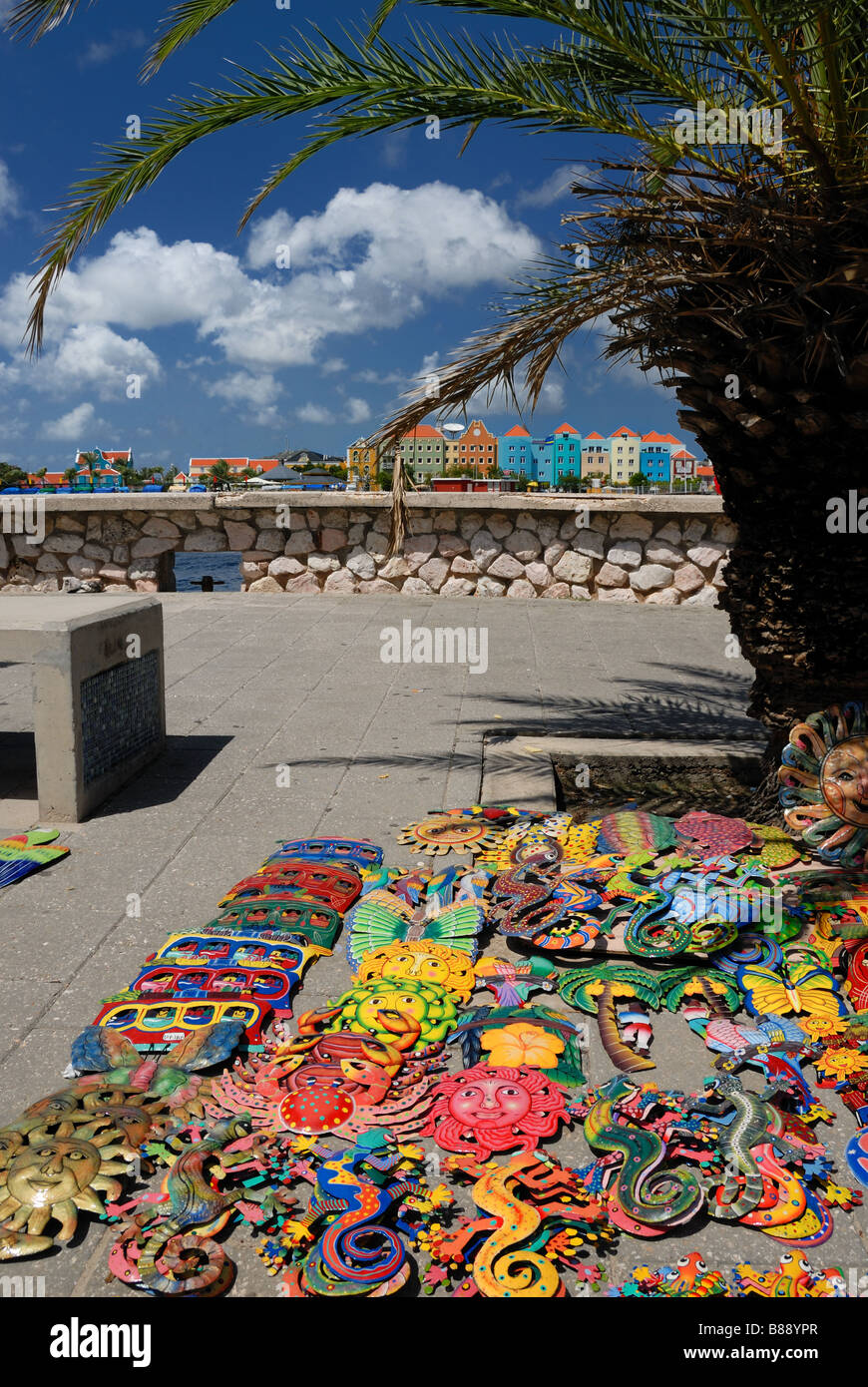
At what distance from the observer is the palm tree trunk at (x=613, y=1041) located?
275cm

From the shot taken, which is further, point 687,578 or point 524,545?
point 524,545

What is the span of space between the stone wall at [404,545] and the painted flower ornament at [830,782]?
23.1 ft

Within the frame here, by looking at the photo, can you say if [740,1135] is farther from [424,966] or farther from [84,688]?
[84,688]

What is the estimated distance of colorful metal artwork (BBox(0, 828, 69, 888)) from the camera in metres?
4.01

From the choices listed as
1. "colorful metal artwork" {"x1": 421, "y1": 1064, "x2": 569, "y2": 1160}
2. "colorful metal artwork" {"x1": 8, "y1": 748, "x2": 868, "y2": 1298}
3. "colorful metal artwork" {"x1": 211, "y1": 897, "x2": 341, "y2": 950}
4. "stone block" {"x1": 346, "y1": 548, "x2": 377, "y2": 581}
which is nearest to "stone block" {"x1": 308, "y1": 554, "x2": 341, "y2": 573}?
"stone block" {"x1": 346, "y1": 548, "x2": 377, "y2": 581}

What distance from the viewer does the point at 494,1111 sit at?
8.18ft

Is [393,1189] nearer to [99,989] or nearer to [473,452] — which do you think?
[99,989]

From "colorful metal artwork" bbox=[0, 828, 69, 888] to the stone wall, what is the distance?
7.35 meters

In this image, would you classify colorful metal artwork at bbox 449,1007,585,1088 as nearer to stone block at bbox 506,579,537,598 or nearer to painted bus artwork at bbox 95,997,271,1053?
painted bus artwork at bbox 95,997,271,1053

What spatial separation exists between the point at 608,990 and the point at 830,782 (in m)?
1.46

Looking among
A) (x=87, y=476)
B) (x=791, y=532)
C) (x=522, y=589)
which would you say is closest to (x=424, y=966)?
(x=791, y=532)

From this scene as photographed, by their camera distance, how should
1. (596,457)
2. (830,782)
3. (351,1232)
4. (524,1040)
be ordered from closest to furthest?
(351,1232), (524,1040), (830,782), (596,457)

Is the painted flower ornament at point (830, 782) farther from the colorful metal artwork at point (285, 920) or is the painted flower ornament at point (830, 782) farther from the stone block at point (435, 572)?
the stone block at point (435, 572)
